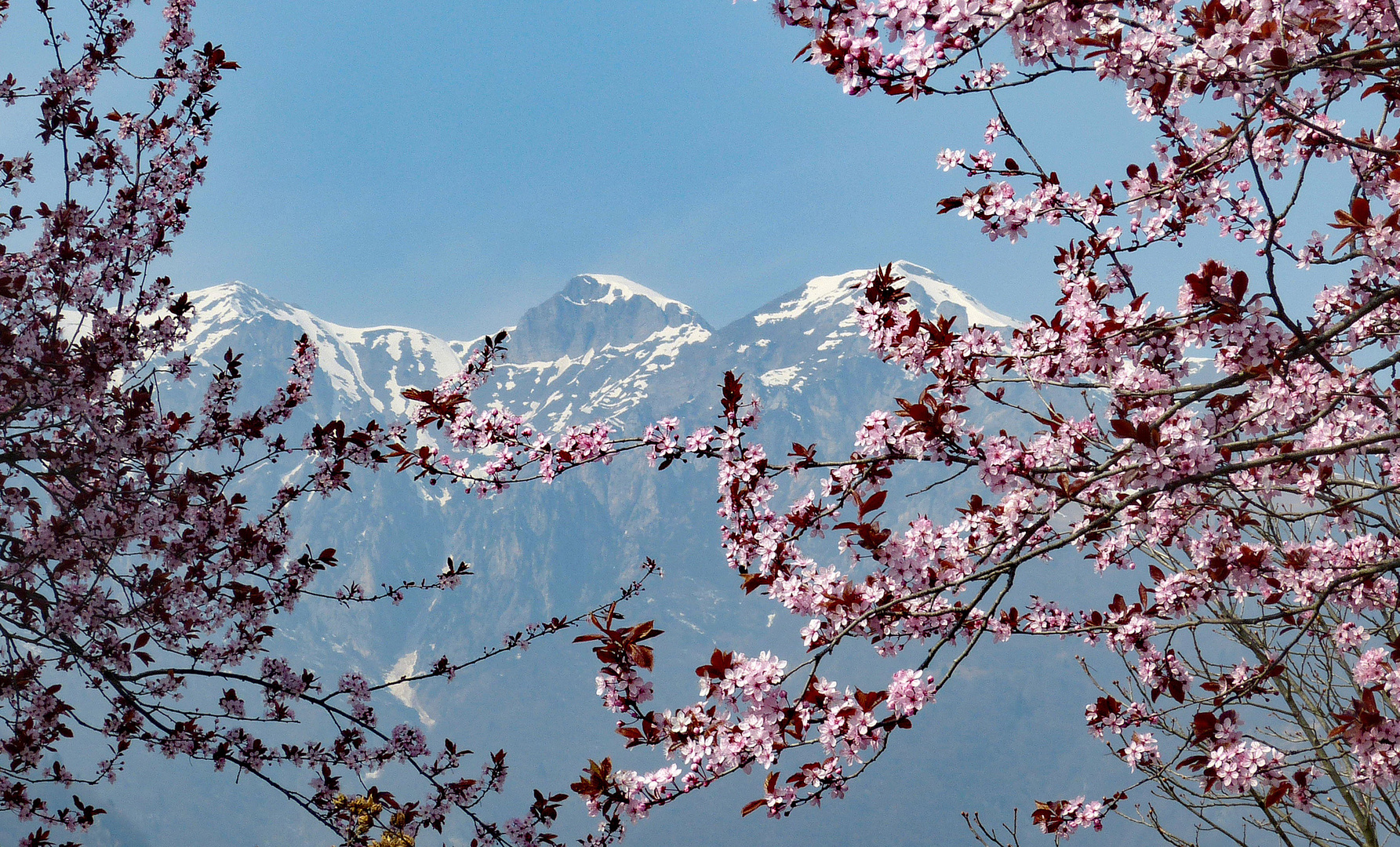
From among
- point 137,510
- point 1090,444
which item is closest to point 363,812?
point 137,510

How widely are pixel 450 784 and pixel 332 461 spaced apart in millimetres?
3577

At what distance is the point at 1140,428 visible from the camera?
12.0 feet

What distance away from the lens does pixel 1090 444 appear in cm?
577

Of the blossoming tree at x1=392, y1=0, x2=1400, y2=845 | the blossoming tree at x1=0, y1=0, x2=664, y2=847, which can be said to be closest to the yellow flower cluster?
the blossoming tree at x1=0, y1=0, x2=664, y2=847

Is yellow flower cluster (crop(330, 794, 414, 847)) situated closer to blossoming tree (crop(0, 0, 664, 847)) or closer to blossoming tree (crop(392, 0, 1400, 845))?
blossoming tree (crop(0, 0, 664, 847))

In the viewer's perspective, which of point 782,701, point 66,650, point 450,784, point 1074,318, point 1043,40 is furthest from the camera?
point 450,784

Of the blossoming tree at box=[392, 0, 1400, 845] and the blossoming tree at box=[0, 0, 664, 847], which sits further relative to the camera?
the blossoming tree at box=[0, 0, 664, 847]

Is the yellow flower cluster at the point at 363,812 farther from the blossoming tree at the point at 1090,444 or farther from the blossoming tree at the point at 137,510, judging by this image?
the blossoming tree at the point at 1090,444

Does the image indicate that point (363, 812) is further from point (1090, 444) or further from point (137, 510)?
point (1090, 444)

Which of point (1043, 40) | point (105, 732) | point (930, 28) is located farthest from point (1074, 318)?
point (105, 732)

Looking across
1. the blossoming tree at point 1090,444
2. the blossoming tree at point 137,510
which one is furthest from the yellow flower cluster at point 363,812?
the blossoming tree at point 1090,444

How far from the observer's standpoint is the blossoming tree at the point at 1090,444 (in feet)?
11.8

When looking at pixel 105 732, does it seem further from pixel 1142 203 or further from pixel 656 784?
pixel 1142 203

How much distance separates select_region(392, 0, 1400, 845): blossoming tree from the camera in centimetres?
361
